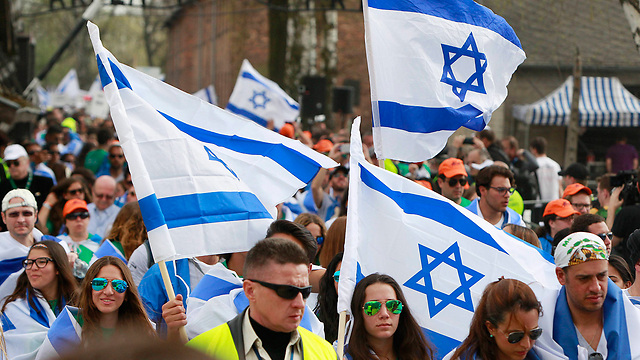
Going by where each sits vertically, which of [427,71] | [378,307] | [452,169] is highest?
[427,71]

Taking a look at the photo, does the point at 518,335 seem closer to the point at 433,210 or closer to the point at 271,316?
the point at 433,210

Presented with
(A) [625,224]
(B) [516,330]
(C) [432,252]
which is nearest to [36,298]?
(C) [432,252]

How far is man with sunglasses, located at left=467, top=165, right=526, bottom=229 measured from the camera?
7.01 m

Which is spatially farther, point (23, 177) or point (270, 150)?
point (23, 177)

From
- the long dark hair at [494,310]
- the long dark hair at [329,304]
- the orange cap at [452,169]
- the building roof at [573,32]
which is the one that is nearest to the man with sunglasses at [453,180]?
the orange cap at [452,169]

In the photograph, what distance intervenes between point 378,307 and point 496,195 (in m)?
2.90

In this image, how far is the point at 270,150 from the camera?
5668 millimetres

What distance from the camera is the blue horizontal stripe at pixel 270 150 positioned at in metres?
5.55

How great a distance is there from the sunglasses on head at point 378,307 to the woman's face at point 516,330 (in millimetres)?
555

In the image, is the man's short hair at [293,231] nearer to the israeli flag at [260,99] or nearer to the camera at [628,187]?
the camera at [628,187]

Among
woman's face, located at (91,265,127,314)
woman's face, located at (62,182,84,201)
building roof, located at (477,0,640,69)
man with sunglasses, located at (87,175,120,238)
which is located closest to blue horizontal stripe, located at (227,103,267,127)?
building roof, located at (477,0,640,69)

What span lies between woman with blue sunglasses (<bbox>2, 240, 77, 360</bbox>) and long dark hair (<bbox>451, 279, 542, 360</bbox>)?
269 centimetres

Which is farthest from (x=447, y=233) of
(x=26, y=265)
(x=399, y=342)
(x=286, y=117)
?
(x=286, y=117)

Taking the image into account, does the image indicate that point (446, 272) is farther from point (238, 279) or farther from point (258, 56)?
point (258, 56)
